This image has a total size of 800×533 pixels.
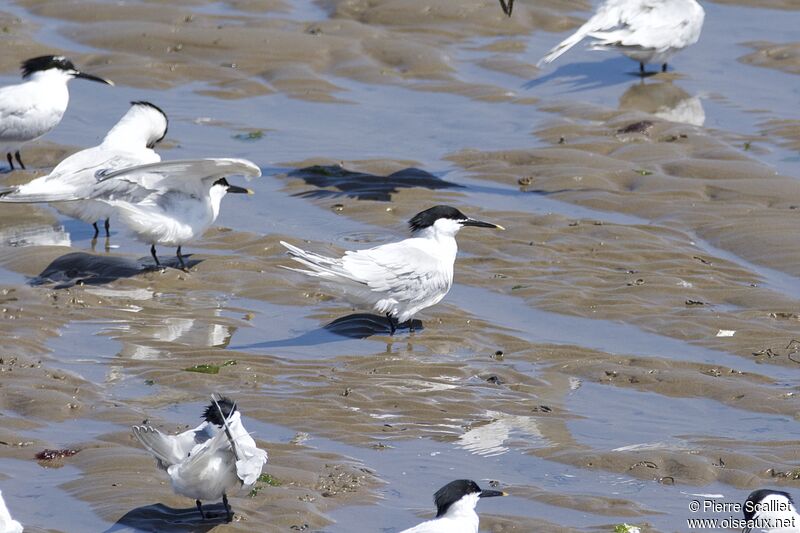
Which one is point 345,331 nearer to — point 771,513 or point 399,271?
point 399,271

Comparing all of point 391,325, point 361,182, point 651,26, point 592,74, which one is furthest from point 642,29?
point 391,325

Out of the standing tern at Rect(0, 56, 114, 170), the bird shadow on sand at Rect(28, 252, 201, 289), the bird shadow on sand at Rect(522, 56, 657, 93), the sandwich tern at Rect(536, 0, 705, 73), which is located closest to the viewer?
the bird shadow on sand at Rect(28, 252, 201, 289)

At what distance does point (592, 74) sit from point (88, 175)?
22.6ft

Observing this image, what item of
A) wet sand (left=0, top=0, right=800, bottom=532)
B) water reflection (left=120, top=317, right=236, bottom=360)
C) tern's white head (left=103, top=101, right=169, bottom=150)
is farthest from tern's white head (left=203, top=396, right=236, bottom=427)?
tern's white head (left=103, top=101, right=169, bottom=150)

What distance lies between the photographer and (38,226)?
11078mm

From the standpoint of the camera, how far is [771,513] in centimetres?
563

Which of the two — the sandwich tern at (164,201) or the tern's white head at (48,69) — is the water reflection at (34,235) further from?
the tern's white head at (48,69)

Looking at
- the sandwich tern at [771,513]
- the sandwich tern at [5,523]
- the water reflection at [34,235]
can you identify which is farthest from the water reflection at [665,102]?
the sandwich tern at [5,523]

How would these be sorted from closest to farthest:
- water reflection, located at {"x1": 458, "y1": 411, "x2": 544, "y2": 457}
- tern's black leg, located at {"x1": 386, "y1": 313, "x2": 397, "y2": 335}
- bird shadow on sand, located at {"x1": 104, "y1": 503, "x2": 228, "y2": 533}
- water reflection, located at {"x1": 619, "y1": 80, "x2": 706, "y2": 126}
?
bird shadow on sand, located at {"x1": 104, "y1": 503, "x2": 228, "y2": 533} → water reflection, located at {"x1": 458, "y1": 411, "x2": 544, "y2": 457} → tern's black leg, located at {"x1": 386, "y1": 313, "x2": 397, "y2": 335} → water reflection, located at {"x1": 619, "y1": 80, "x2": 706, "y2": 126}

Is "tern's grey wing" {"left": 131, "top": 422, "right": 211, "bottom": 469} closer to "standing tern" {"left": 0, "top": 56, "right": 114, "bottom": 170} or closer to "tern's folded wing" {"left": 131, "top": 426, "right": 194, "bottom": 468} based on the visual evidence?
"tern's folded wing" {"left": 131, "top": 426, "right": 194, "bottom": 468}

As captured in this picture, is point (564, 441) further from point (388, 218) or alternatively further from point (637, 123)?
point (637, 123)

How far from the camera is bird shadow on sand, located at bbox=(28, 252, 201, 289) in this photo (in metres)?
9.74

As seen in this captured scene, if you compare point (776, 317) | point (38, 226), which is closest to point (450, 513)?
point (776, 317)

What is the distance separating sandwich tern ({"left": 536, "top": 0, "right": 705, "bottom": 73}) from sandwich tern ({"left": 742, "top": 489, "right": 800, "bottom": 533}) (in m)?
9.66
